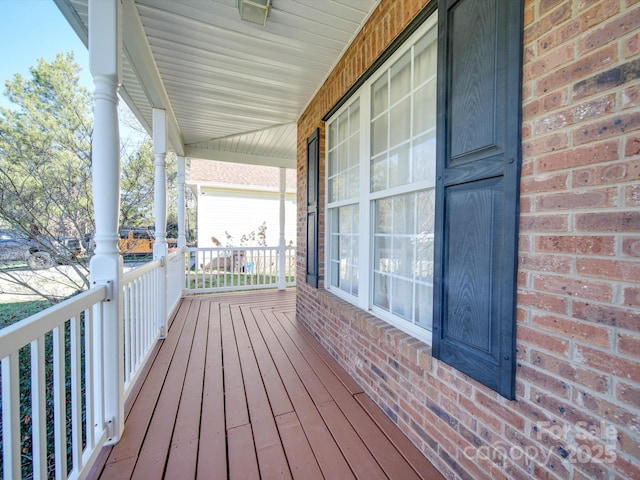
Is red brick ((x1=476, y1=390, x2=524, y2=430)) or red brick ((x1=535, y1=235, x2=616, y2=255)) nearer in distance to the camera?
red brick ((x1=535, y1=235, x2=616, y2=255))

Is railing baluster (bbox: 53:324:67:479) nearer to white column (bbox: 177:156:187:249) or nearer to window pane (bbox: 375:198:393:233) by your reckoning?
window pane (bbox: 375:198:393:233)

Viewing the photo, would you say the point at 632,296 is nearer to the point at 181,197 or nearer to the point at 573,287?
the point at 573,287

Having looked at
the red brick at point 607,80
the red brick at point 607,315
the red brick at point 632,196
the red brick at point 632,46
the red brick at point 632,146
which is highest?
the red brick at point 632,46

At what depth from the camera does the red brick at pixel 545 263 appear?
0.93 meters

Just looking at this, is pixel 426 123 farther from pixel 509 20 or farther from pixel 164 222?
pixel 164 222

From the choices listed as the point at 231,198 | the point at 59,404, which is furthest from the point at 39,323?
the point at 231,198

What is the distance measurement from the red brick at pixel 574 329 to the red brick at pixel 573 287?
9 centimetres

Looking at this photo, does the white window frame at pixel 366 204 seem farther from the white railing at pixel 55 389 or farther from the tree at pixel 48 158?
the tree at pixel 48 158

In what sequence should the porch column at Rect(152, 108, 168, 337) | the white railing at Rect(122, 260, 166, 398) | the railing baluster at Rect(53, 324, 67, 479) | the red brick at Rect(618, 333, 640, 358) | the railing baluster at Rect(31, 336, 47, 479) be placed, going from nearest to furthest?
the red brick at Rect(618, 333, 640, 358) < the railing baluster at Rect(31, 336, 47, 479) < the railing baluster at Rect(53, 324, 67, 479) < the white railing at Rect(122, 260, 166, 398) < the porch column at Rect(152, 108, 168, 337)

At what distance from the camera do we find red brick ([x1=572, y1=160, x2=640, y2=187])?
0.78 metres

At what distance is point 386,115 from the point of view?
2.08 metres

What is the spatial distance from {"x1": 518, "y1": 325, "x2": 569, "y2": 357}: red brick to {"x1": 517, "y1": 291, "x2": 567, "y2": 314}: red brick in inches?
3.5

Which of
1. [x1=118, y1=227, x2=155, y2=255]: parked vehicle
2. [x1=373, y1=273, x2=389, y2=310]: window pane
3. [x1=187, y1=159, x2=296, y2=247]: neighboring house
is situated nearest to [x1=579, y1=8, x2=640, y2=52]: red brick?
[x1=373, y1=273, x2=389, y2=310]: window pane

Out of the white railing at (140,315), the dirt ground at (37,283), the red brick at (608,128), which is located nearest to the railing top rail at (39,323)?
the white railing at (140,315)
